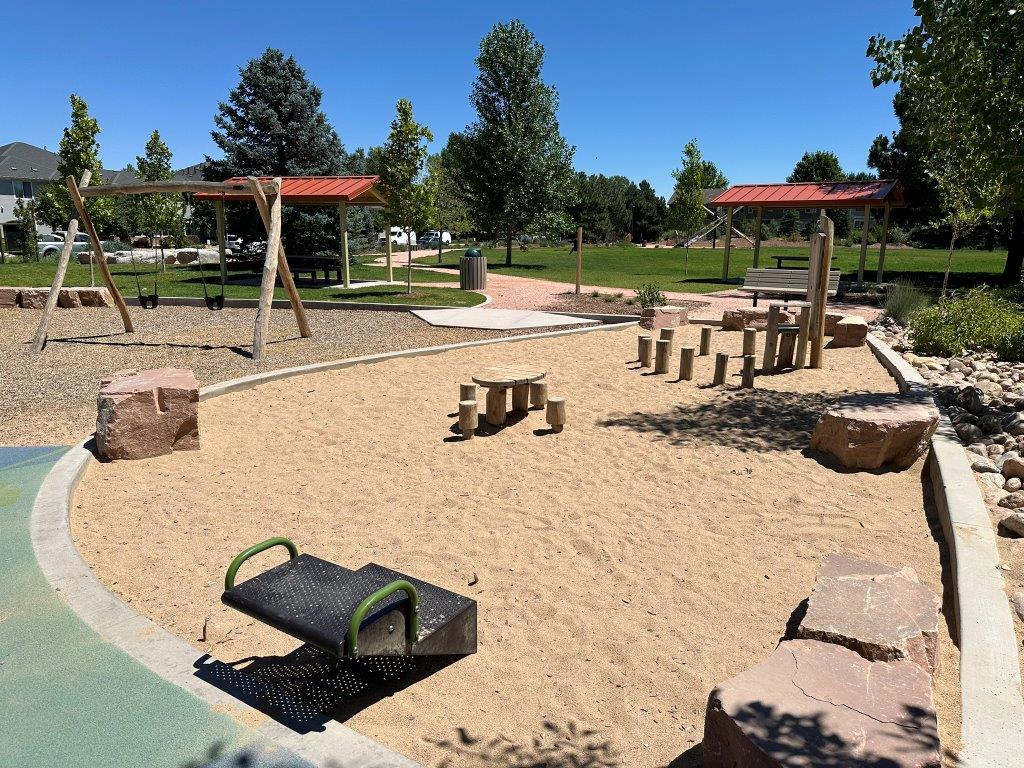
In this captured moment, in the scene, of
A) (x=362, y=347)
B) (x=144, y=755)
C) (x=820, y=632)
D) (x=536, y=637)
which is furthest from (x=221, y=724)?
(x=362, y=347)

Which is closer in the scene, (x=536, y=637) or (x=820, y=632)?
(x=820, y=632)

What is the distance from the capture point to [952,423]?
6.32 metres

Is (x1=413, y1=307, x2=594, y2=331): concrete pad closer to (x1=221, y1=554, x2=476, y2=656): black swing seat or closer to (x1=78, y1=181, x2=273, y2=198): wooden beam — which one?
(x1=78, y1=181, x2=273, y2=198): wooden beam

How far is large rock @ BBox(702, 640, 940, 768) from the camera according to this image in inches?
82.2

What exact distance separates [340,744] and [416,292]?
16.4 m

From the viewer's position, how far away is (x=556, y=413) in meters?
6.46

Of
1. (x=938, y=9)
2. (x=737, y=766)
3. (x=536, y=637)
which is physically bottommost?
(x=536, y=637)

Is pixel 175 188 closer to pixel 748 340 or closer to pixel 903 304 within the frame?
pixel 748 340

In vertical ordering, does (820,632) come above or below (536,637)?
above

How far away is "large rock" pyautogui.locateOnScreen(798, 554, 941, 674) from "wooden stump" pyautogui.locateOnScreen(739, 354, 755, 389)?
4775mm

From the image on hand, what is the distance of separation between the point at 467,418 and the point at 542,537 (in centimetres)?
211

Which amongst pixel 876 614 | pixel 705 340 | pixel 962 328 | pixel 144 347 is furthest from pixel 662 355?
pixel 144 347

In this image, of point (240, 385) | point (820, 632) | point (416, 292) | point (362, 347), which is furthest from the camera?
point (416, 292)

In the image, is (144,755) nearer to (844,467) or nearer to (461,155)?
(844,467)
